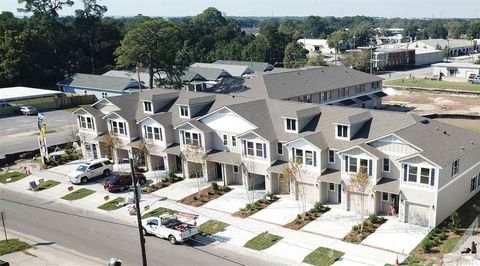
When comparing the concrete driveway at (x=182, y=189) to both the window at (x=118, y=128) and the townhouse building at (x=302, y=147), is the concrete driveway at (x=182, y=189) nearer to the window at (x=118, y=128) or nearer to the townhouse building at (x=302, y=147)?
the townhouse building at (x=302, y=147)

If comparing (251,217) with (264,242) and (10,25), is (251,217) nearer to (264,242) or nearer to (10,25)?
(264,242)

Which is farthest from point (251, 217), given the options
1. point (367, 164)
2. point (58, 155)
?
point (58, 155)

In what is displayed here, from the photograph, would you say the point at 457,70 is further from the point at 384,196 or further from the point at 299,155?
the point at 384,196

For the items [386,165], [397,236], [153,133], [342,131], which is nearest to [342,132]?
[342,131]

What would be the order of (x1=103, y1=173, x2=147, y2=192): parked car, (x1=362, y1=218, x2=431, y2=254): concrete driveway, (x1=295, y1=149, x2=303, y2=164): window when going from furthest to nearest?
1. (x1=103, y1=173, x2=147, y2=192): parked car
2. (x1=295, y1=149, x2=303, y2=164): window
3. (x1=362, y1=218, x2=431, y2=254): concrete driveway

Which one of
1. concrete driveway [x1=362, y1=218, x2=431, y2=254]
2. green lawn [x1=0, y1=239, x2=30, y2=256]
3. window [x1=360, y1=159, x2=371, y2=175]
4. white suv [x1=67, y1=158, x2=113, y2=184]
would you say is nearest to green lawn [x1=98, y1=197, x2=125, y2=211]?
white suv [x1=67, y1=158, x2=113, y2=184]

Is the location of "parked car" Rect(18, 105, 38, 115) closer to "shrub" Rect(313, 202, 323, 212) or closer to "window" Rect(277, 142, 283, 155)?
"window" Rect(277, 142, 283, 155)

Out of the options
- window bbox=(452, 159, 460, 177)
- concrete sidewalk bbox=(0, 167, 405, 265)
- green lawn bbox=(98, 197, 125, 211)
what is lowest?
concrete sidewalk bbox=(0, 167, 405, 265)

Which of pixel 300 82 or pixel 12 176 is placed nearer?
pixel 12 176
